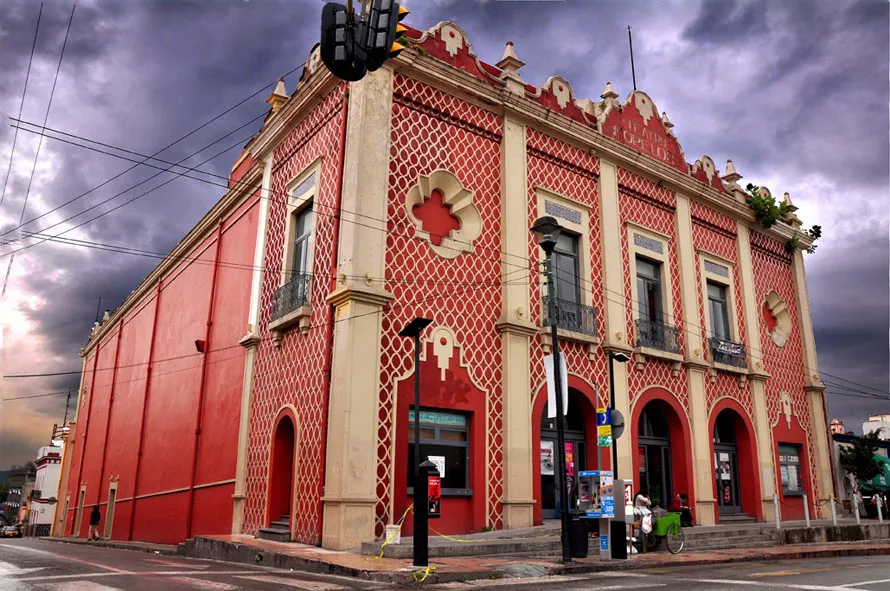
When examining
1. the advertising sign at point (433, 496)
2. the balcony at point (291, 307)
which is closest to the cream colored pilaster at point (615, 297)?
the advertising sign at point (433, 496)

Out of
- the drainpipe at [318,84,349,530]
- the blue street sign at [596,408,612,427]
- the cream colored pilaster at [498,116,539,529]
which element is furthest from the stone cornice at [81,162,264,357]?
the blue street sign at [596,408,612,427]

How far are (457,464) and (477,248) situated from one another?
4862 millimetres

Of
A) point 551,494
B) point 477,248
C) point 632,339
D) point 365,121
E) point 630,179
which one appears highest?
point 630,179

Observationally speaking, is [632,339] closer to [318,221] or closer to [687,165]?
[687,165]

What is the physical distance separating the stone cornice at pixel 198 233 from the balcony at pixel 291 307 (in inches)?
189

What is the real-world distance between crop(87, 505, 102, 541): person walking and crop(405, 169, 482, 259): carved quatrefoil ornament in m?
20.6

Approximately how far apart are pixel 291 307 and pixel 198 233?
10.4 m

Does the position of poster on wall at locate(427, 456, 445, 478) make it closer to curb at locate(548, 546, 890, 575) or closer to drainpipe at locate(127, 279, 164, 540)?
curb at locate(548, 546, 890, 575)

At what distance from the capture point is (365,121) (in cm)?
1476

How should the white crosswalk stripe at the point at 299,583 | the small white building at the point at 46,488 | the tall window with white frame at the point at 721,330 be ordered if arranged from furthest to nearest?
the small white building at the point at 46,488
the tall window with white frame at the point at 721,330
the white crosswalk stripe at the point at 299,583

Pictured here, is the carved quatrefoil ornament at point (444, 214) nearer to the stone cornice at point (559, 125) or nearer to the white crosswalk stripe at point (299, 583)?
the stone cornice at point (559, 125)

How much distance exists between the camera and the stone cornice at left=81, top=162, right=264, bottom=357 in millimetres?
20609

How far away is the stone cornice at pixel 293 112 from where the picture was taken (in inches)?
637

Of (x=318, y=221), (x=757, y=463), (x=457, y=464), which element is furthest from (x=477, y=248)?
(x=757, y=463)
